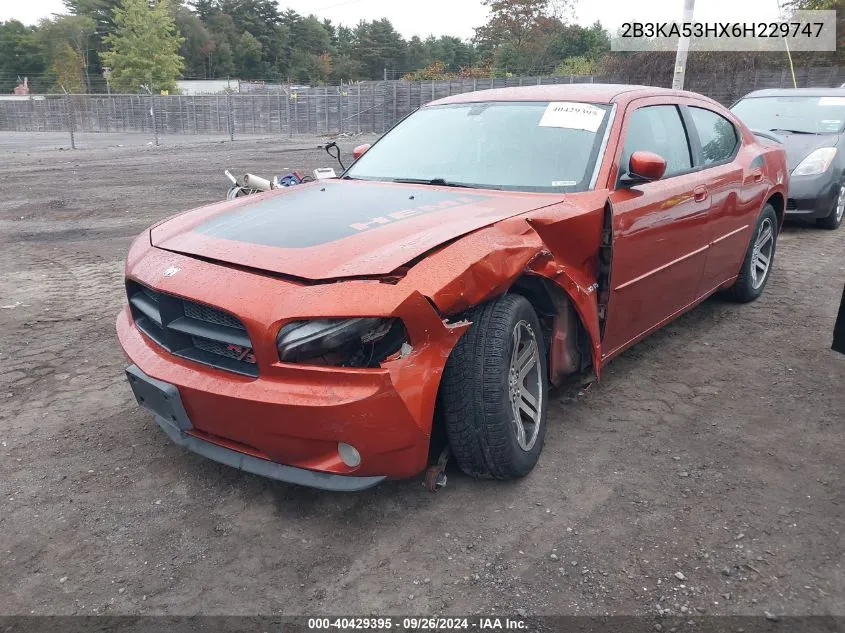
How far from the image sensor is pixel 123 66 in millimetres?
A: 63312

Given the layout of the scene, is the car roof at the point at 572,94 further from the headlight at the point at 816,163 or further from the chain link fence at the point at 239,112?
the chain link fence at the point at 239,112

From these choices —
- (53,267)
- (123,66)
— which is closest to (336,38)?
(123,66)

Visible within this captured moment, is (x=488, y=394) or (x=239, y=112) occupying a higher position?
(x=239, y=112)

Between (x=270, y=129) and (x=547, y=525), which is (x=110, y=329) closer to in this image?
(x=547, y=525)

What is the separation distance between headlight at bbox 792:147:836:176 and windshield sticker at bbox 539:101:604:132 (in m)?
5.40

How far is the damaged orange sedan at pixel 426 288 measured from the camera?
2.44 metres

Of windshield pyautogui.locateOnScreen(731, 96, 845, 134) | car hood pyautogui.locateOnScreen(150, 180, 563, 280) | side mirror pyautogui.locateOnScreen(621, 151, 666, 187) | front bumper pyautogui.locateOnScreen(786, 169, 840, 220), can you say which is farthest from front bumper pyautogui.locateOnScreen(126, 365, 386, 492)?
windshield pyautogui.locateOnScreen(731, 96, 845, 134)

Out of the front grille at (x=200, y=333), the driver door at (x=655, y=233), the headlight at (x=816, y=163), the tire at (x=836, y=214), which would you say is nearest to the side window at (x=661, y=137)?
the driver door at (x=655, y=233)

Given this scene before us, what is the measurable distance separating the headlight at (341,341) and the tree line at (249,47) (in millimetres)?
36902

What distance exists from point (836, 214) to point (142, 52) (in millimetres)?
65364

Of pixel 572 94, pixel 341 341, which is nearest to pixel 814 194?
pixel 572 94

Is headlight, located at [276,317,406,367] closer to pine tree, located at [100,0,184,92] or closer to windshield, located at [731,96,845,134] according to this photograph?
windshield, located at [731,96,845,134]

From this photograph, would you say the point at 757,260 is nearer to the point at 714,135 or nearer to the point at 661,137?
the point at 714,135

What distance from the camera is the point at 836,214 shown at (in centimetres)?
838
